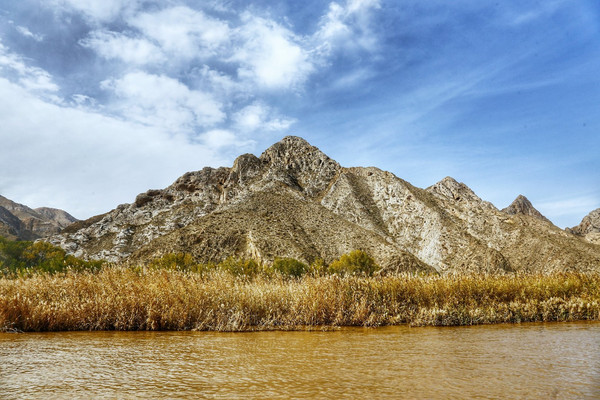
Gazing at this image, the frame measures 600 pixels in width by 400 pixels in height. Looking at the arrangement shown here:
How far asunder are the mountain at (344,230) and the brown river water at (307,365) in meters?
51.5

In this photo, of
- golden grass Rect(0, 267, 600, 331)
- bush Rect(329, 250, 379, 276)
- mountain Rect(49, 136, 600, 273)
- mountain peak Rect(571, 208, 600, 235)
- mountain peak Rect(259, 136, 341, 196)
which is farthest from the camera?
mountain peak Rect(571, 208, 600, 235)

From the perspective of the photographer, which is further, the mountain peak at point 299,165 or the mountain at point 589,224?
the mountain at point 589,224

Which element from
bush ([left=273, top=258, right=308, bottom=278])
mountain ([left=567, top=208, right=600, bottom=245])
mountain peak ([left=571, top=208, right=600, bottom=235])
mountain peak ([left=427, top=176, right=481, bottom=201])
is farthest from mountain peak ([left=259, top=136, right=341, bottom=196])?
mountain peak ([left=571, top=208, right=600, bottom=235])

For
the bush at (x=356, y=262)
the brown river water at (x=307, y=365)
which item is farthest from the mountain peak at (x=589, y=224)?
the brown river water at (x=307, y=365)

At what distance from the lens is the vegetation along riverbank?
971 cm

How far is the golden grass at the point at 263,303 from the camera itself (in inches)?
382

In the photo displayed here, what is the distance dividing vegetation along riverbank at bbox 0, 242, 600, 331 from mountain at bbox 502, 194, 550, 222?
164940 millimetres

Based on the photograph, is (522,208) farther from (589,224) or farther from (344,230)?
(344,230)

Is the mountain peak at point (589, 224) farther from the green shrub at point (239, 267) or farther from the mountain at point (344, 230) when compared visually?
the green shrub at point (239, 267)

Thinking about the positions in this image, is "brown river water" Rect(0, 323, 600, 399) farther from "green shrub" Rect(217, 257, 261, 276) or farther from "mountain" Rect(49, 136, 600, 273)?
"mountain" Rect(49, 136, 600, 273)

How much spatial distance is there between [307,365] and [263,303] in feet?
16.4

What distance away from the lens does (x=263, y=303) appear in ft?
34.0

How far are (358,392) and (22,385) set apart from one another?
152 inches

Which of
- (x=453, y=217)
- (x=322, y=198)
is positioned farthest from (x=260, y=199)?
(x=453, y=217)
